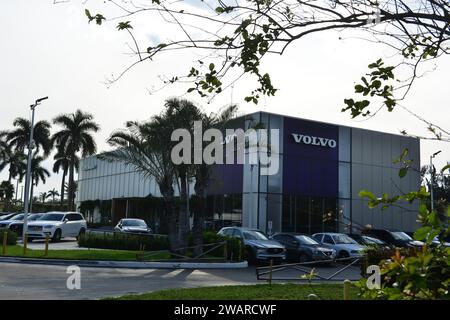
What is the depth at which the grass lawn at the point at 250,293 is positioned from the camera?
408 inches

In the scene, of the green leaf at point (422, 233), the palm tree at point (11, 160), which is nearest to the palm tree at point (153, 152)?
the green leaf at point (422, 233)

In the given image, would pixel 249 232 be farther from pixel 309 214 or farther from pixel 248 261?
pixel 309 214

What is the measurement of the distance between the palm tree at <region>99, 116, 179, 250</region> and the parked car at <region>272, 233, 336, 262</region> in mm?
5332

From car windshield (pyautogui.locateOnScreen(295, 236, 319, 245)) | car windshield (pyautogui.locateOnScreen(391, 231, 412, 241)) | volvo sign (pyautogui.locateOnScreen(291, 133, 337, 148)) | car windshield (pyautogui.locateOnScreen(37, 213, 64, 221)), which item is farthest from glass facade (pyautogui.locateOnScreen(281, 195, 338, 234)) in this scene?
car windshield (pyautogui.locateOnScreen(37, 213, 64, 221))

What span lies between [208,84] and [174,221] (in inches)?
758

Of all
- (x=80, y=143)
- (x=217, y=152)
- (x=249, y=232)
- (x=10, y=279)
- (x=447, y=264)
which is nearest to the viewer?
(x=447, y=264)

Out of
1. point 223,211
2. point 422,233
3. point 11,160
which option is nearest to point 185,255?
point 223,211

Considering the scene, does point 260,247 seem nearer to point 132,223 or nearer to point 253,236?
point 253,236

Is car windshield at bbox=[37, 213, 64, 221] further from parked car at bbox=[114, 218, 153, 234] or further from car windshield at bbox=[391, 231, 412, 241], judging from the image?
car windshield at bbox=[391, 231, 412, 241]

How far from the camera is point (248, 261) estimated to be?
2345 centimetres

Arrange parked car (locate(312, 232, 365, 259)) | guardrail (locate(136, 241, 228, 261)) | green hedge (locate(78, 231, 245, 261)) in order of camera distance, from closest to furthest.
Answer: guardrail (locate(136, 241, 228, 261))
green hedge (locate(78, 231, 245, 261))
parked car (locate(312, 232, 365, 259))

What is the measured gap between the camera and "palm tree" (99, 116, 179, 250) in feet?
76.3

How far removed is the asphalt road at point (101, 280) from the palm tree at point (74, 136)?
35071 millimetres
